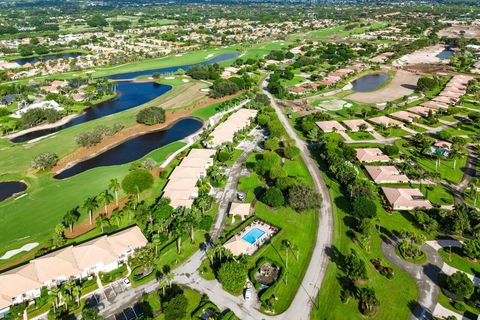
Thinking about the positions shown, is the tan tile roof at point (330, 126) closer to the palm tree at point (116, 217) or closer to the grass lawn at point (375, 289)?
the grass lawn at point (375, 289)

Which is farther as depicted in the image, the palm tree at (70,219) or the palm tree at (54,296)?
the palm tree at (70,219)

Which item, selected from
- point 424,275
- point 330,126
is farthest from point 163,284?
point 330,126

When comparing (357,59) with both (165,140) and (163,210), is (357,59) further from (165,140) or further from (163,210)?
(163,210)

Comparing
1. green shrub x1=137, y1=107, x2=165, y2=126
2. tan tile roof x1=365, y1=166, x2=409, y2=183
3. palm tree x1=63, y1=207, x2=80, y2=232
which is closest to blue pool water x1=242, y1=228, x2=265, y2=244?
palm tree x1=63, y1=207, x2=80, y2=232

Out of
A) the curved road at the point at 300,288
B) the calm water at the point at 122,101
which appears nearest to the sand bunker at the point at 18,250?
the curved road at the point at 300,288

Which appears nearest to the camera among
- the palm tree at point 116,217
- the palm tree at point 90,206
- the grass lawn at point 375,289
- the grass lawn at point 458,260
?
the grass lawn at point 375,289

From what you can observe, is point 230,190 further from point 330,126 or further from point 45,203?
point 330,126

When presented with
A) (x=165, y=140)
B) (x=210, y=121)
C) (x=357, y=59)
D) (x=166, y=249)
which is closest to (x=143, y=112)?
(x=165, y=140)

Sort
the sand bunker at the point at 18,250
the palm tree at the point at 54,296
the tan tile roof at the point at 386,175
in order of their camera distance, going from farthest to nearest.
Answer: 1. the tan tile roof at the point at 386,175
2. the sand bunker at the point at 18,250
3. the palm tree at the point at 54,296
